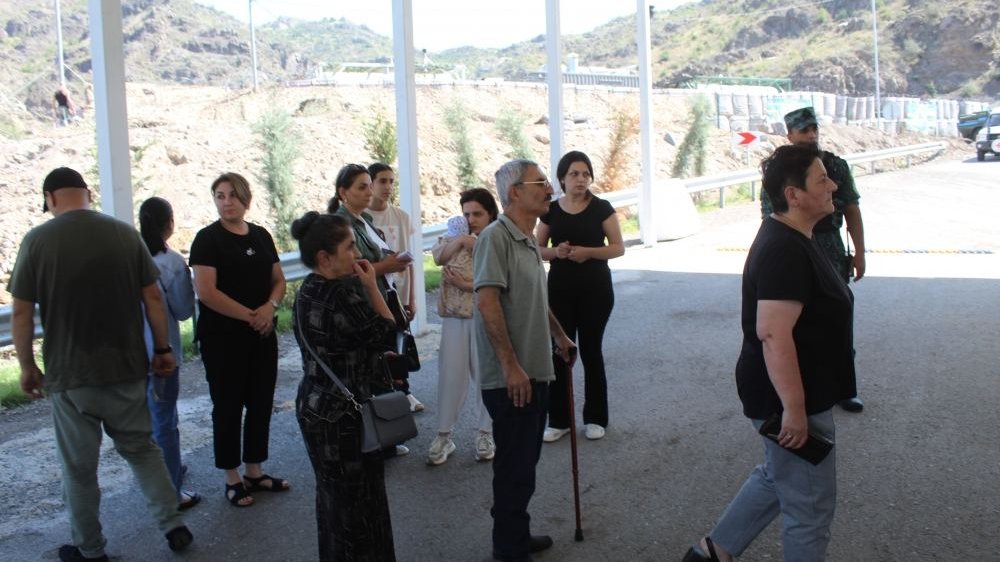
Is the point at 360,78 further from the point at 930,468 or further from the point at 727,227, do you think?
the point at 930,468

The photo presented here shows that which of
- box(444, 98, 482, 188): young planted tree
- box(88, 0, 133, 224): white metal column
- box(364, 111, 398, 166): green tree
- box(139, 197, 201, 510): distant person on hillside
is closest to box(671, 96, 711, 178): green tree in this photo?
box(444, 98, 482, 188): young planted tree

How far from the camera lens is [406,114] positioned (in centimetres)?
895

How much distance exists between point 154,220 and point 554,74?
6.94 m

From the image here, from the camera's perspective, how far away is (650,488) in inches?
209

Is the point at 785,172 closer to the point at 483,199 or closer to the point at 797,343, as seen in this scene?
the point at 797,343

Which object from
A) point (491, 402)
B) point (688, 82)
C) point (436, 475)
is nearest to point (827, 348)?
point (491, 402)

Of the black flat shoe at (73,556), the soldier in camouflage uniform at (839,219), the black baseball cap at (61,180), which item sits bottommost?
the black flat shoe at (73,556)

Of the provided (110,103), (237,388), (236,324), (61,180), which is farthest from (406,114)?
(61,180)

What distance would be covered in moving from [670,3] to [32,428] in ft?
393

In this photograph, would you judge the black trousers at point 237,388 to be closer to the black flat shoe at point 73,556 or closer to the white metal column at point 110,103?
the black flat shoe at point 73,556

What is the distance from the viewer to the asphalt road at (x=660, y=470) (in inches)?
183

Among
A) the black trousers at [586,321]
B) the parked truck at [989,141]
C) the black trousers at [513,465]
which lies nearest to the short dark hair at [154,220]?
the black trousers at [513,465]

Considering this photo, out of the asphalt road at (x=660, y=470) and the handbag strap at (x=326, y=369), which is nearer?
the handbag strap at (x=326, y=369)

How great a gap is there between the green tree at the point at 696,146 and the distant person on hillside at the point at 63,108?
20531 millimetres
